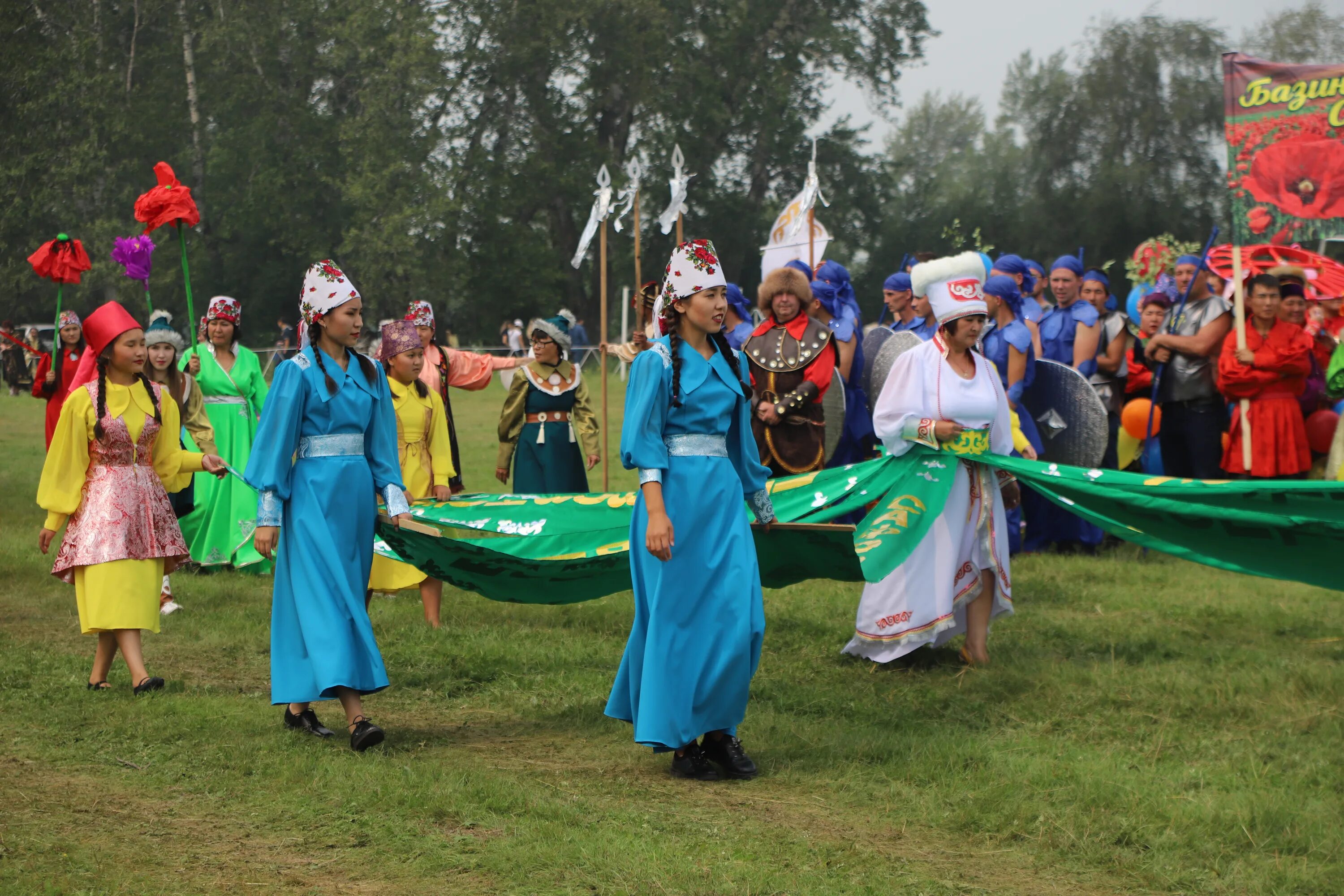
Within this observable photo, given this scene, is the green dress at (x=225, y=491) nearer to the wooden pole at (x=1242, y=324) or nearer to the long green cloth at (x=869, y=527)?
the long green cloth at (x=869, y=527)

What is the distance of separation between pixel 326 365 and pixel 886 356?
4885mm

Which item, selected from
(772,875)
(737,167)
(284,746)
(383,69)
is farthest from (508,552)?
(737,167)

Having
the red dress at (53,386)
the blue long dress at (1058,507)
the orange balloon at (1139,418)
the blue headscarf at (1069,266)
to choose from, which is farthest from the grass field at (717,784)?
the red dress at (53,386)

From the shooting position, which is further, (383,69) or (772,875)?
(383,69)

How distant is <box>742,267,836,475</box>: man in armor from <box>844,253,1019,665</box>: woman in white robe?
1.75m

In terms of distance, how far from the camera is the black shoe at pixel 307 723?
5762 millimetres

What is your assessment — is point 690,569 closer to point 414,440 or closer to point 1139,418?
point 414,440

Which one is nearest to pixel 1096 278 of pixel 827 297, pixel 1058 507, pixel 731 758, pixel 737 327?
pixel 1058 507

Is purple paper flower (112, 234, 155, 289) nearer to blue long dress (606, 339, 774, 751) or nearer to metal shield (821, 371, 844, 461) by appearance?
metal shield (821, 371, 844, 461)

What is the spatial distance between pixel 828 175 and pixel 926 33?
18.5 ft

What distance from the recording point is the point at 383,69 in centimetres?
3934

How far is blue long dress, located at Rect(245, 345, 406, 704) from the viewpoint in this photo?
5586mm

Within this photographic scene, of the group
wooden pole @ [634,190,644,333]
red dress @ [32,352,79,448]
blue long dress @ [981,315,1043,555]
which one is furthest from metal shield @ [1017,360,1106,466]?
red dress @ [32,352,79,448]

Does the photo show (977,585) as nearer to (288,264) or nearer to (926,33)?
(288,264)
